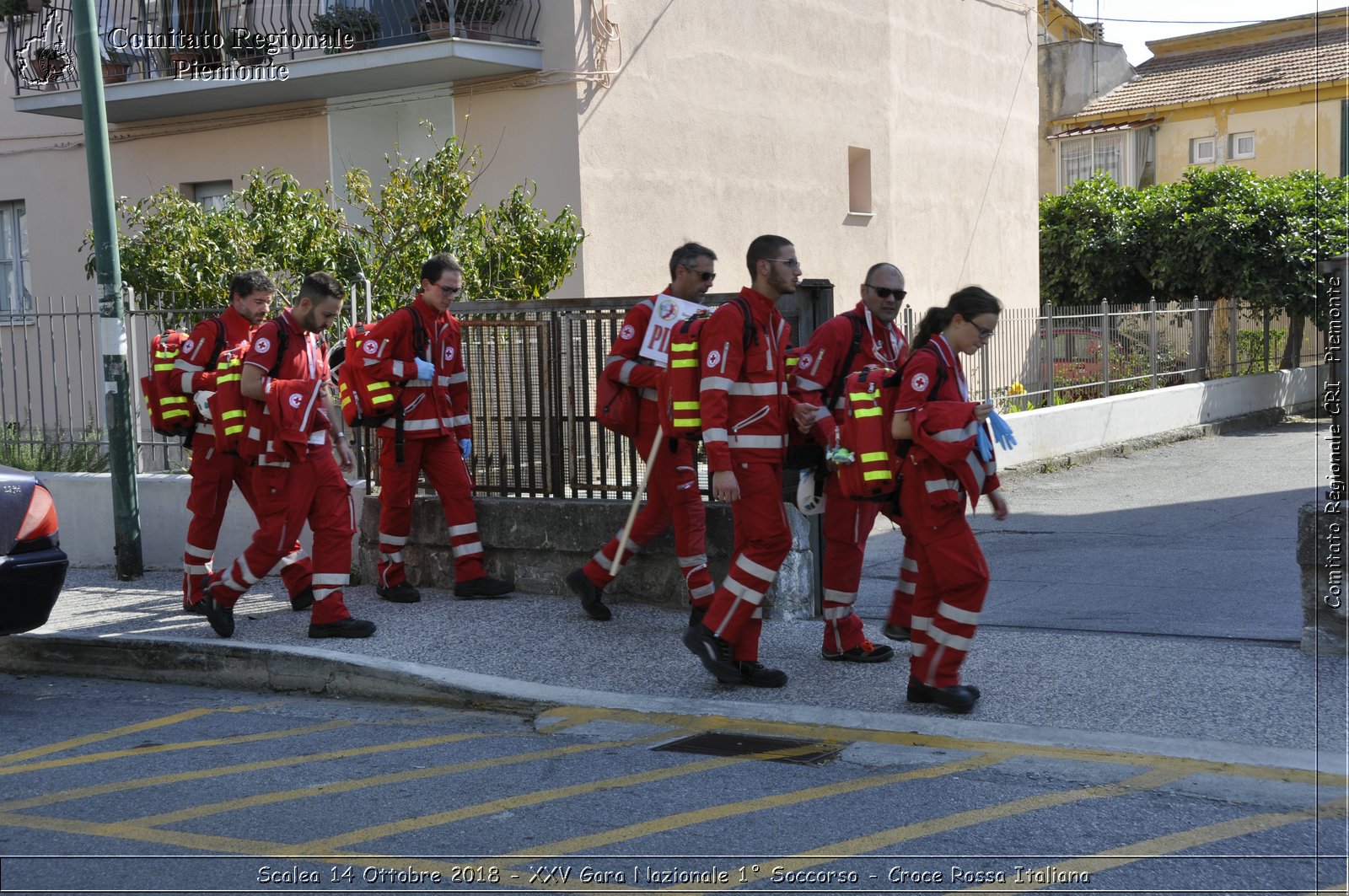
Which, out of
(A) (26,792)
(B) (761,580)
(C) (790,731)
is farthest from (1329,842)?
(A) (26,792)

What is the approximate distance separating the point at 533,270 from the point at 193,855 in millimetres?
8485

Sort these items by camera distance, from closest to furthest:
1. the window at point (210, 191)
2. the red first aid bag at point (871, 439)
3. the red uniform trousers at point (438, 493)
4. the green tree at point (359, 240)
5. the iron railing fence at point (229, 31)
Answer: the red first aid bag at point (871, 439), the red uniform trousers at point (438, 493), the green tree at point (359, 240), the iron railing fence at point (229, 31), the window at point (210, 191)

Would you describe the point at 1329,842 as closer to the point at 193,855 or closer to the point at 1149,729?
the point at 1149,729

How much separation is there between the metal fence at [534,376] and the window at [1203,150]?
15342 mm

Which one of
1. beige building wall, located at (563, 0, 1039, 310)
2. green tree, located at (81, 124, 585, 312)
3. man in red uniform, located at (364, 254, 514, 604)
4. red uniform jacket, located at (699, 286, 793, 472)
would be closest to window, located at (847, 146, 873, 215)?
beige building wall, located at (563, 0, 1039, 310)

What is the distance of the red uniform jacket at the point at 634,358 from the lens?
7449 millimetres

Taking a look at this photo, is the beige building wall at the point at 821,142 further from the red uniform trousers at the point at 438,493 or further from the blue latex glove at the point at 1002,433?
A: the blue latex glove at the point at 1002,433

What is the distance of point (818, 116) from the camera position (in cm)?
1852

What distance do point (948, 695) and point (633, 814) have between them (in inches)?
63.3

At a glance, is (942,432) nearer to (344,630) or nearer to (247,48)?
(344,630)

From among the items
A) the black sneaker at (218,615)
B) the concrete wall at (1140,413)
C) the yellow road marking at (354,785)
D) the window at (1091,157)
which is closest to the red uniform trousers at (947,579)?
the yellow road marking at (354,785)

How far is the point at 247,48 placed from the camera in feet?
51.8

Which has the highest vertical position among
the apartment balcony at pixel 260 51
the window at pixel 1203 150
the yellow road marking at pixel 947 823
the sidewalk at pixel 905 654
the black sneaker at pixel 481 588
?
the window at pixel 1203 150

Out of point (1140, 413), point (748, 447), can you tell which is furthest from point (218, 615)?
point (1140, 413)
